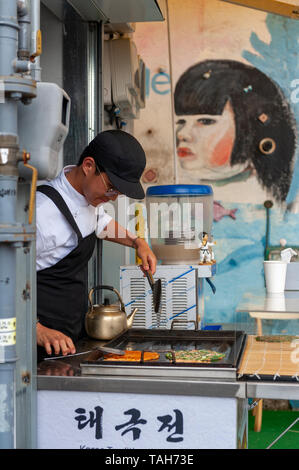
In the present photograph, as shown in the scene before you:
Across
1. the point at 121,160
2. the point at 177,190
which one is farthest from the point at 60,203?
the point at 177,190

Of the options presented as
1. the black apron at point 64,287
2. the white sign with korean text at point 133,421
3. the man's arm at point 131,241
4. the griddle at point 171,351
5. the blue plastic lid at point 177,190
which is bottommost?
the white sign with korean text at point 133,421

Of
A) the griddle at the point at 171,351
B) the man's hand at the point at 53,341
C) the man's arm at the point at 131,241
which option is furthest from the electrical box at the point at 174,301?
the man's hand at the point at 53,341

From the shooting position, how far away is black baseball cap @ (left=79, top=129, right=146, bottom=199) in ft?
7.33

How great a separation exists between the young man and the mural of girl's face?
266cm

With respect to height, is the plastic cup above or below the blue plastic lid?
below

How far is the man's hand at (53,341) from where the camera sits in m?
2.07

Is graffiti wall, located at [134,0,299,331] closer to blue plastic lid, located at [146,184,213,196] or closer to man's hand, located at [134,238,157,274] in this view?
blue plastic lid, located at [146,184,213,196]

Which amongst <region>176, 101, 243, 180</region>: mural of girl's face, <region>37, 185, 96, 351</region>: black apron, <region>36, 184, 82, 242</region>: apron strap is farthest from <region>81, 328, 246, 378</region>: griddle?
<region>176, 101, 243, 180</region>: mural of girl's face

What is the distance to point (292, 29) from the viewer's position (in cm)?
504

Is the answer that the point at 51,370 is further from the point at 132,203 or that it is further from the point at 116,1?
the point at 132,203

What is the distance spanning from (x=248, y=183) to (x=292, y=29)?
1.38 meters

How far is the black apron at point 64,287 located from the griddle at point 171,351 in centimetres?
24

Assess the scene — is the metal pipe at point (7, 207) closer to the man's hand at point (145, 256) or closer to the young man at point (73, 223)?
the young man at point (73, 223)

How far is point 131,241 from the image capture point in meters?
2.79
